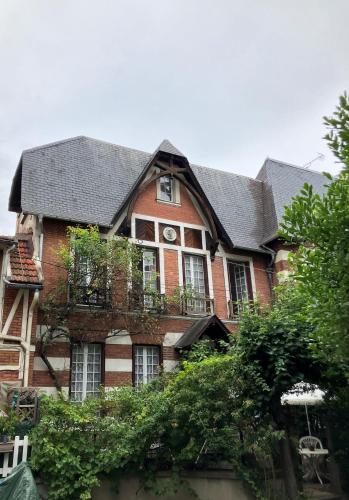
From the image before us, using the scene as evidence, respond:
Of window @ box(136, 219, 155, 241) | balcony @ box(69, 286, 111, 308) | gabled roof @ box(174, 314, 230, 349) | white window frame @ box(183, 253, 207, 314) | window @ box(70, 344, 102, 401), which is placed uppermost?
window @ box(136, 219, 155, 241)

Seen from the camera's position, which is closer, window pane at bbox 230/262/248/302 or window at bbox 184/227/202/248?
window at bbox 184/227/202/248

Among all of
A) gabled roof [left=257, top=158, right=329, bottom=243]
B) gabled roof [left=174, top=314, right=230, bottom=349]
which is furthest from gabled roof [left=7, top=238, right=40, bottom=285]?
gabled roof [left=257, top=158, right=329, bottom=243]

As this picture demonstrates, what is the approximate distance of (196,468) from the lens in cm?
829

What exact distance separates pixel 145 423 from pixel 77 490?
1.58 metres

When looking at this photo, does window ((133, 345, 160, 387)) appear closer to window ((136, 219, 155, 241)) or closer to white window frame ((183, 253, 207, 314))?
white window frame ((183, 253, 207, 314))

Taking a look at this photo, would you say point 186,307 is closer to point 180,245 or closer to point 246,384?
point 180,245

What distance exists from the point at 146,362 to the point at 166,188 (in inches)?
242

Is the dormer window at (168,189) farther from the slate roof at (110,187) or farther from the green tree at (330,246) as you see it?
the green tree at (330,246)

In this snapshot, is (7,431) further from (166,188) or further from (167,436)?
(166,188)

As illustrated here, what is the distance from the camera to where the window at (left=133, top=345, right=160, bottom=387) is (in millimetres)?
13133

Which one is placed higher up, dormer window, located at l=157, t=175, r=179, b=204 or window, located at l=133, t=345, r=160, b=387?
dormer window, located at l=157, t=175, r=179, b=204

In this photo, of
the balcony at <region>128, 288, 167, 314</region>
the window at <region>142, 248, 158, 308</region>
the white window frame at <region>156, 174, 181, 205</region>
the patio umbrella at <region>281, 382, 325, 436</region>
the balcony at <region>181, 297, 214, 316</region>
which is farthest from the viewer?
the white window frame at <region>156, 174, 181, 205</region>

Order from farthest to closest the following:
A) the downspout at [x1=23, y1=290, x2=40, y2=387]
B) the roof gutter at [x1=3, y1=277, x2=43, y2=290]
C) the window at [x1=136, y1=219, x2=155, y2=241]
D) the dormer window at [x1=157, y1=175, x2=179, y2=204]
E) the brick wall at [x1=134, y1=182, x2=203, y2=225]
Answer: the dormer window at [x1=157, y1=175, x2=179, y2=204] → the brick wall at [x1=134, y1=182, x2=203, y2=225] → the window at [x1=136, y1=219, x2=155, y2=241] → the downspout at [x1=23, y1=290, x2=40, y2=387] → the roof gutter at [x1=3, y1=277, x2=43, y2=290]

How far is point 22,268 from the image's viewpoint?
1109 cm
